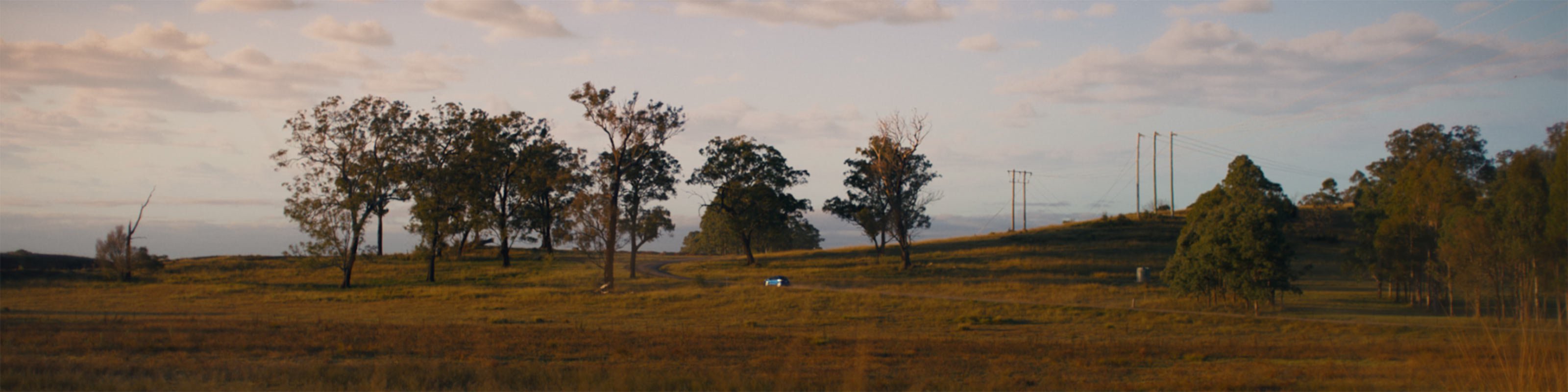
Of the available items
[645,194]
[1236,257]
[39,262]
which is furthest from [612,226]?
[39,262]

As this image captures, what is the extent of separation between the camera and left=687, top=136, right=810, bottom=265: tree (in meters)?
63.7

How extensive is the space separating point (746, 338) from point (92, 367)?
630 inches

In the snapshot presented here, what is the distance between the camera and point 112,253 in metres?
51.4

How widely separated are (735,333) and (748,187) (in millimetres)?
37447

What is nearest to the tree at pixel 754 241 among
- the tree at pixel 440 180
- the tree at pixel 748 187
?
the tree at pixel 748 187

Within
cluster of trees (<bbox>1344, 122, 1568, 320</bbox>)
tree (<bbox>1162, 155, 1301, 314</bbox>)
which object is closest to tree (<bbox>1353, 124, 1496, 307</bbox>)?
cluster of trees (<bbox>1344, 122, 1568, 320</bbox>)

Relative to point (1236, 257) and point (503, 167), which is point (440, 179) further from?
point (1236, 257)

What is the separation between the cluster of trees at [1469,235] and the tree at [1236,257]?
614 cm

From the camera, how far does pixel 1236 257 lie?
125 feet

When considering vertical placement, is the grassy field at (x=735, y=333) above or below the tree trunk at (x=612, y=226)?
below

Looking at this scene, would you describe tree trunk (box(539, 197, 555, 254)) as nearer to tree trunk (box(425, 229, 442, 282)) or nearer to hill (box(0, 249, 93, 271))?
tree trunk (box(425, 229, 442, 282))

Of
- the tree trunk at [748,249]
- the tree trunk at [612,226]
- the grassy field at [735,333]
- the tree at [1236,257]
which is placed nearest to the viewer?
the grassy field at [735,333]

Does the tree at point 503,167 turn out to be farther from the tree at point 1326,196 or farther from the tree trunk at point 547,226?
the tree at point 1326,196

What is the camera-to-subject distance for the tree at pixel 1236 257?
3700 centimetres
